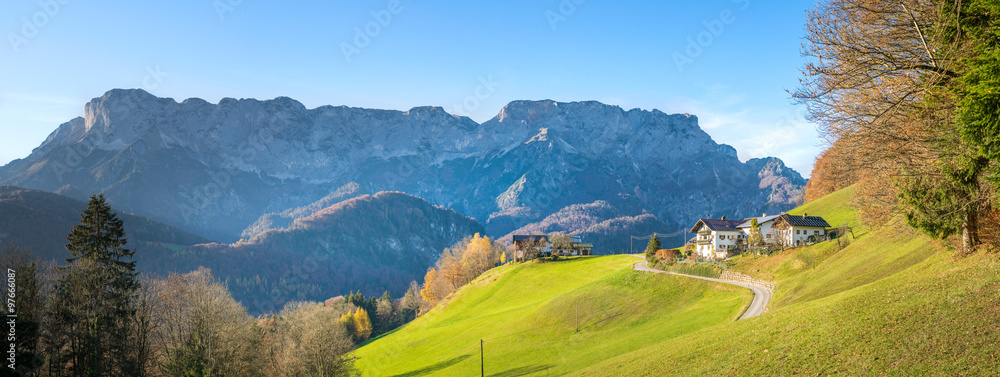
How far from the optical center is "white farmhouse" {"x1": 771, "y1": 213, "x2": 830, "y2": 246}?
74.6 m

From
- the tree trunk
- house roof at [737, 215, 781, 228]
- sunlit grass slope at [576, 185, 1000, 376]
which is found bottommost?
sunlit grass slope at [576, 185, 1000, 376]

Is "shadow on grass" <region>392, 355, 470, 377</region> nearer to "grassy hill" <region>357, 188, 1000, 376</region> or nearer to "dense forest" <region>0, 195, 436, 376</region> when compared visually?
"grassy hill" <region>357, 188, 1000, 376</region>

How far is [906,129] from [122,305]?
6057 centimetres

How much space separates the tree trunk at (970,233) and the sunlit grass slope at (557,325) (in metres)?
19.1

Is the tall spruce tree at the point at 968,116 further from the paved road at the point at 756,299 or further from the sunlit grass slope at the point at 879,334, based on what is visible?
Answer: the paved road at the point at 756,299

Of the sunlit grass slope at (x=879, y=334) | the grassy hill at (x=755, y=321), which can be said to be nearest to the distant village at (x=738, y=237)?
the grassy hill at (x=755, y=321)

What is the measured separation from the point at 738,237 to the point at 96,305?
301 ft

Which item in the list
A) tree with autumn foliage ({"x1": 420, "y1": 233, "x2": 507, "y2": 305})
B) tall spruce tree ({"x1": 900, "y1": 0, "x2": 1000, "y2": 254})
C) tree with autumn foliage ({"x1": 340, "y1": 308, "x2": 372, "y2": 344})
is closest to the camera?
tall spruce tree ({"x1": 900, "y1": 0, "x2": 1000, "y2": 254})

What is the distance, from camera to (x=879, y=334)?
20703 mm

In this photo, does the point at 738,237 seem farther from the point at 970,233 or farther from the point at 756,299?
the point at 970,233

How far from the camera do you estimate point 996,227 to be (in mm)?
25156

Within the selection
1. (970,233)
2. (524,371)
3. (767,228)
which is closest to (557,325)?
(524,371)

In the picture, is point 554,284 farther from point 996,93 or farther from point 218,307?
point 996,93

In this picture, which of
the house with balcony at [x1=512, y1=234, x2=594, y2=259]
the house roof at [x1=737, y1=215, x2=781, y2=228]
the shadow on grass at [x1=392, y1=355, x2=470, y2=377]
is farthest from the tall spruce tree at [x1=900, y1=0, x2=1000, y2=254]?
the house with balcony at [x1=512, y1=234, x2=594, y2=259]
